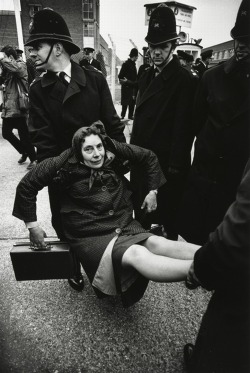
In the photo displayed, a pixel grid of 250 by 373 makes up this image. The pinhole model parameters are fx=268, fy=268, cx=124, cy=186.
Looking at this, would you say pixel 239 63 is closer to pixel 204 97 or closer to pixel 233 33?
pixel 233 33

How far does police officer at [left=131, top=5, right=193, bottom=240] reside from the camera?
2.19 metres

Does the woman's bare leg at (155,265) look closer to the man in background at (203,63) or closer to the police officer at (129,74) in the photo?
the police officer at (129,74)

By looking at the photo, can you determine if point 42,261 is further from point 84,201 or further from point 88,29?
point 88,29

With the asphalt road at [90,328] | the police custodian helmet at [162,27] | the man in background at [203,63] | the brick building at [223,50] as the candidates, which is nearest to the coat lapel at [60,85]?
the police custodian helmet at [162,27]

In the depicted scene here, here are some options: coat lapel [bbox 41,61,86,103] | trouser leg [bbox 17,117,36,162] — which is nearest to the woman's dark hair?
coat lapel [bbox 41,61,86,103]

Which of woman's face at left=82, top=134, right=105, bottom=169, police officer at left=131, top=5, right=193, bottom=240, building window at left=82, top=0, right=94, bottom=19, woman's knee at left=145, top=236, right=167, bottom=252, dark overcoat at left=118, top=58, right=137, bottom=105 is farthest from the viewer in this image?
building window at left=82, top=0, right=94, bottom=19

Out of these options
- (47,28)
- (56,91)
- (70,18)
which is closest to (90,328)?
(56,91)

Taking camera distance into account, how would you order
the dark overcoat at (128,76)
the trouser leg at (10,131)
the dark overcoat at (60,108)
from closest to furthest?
the dark overcoat at (60,108) → the trouser leg at (10,131) → the dark overcoat at (128,76)

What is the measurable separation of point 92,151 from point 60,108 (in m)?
0.42

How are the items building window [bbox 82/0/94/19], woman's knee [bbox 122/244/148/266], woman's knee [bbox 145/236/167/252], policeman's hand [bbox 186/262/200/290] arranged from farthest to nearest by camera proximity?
building window [bbox 82/0/94/19] → woman's knee [bbox 145/236/167/252] → woman's knee [bbox 122/244/148/266] → policeman's hand [bbox 186/262/200/290]

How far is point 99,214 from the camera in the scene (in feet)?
6.09

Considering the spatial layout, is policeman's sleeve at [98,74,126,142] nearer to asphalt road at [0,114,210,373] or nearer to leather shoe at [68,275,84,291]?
leather shoe at [68,275,84,291]

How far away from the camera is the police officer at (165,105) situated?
2188mm

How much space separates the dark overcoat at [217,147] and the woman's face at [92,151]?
777 millimetres
